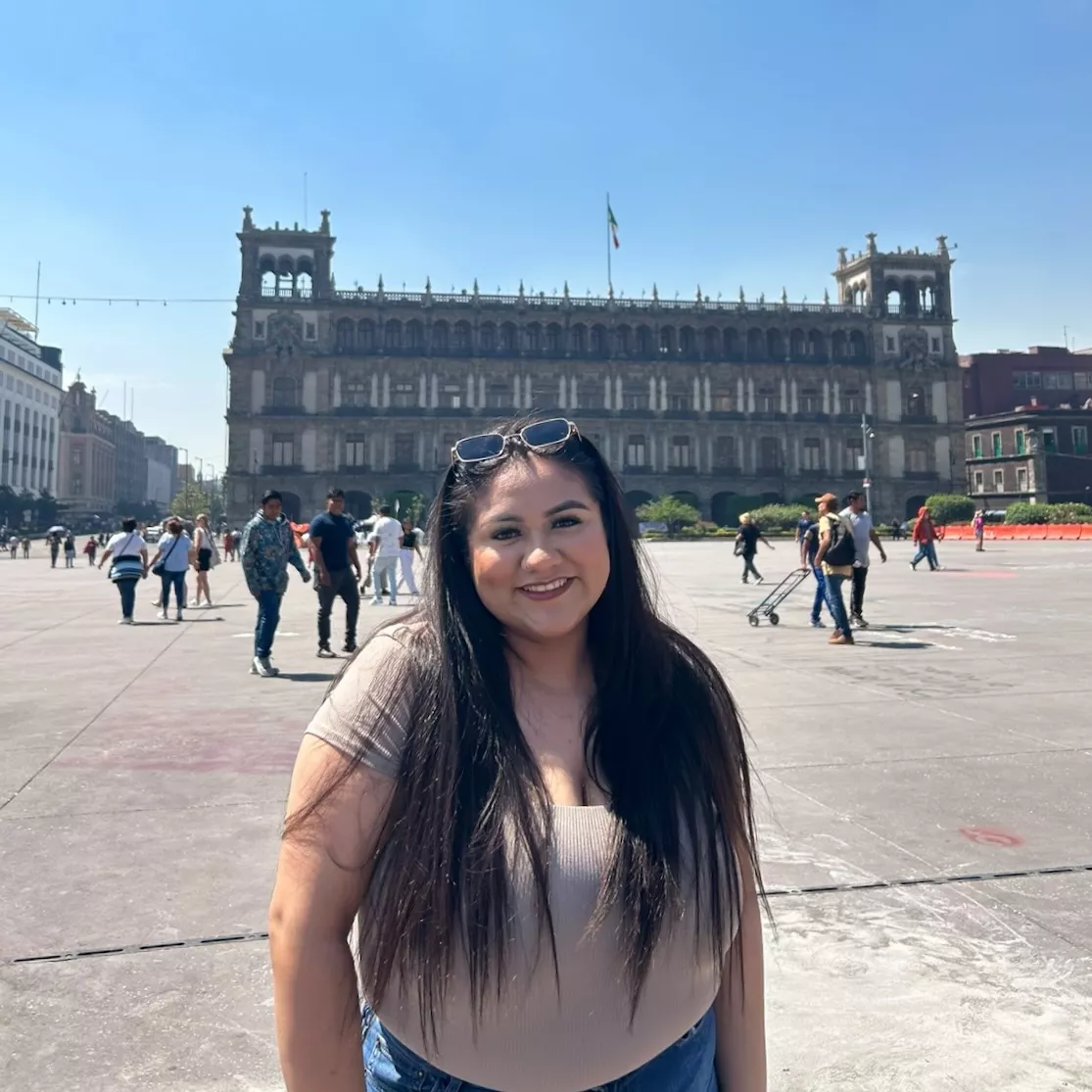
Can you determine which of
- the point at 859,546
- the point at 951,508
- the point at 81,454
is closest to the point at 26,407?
the point at 81,454

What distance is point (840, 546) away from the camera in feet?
32.7

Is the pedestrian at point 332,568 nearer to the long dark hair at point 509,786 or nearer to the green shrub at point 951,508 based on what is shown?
the long dark hair at point 509,786

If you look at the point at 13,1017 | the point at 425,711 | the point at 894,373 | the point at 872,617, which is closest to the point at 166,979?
the point at 13,1017

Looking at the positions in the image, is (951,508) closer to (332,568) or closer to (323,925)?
(332,568)

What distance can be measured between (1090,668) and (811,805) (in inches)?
190

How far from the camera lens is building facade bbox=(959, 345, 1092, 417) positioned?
65.7m

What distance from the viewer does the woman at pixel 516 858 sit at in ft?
3.93

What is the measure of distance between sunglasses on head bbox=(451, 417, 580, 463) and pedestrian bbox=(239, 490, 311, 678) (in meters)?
6.66

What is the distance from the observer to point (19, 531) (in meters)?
64.9

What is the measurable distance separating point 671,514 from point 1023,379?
3387cm

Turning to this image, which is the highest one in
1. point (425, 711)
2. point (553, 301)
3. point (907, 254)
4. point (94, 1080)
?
point (907, 254)

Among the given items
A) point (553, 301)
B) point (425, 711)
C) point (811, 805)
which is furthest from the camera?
point (553, 301)

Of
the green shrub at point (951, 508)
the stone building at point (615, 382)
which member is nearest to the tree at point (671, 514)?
the stone building at point (615, 382)

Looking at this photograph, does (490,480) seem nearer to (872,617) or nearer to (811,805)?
(811,805)
